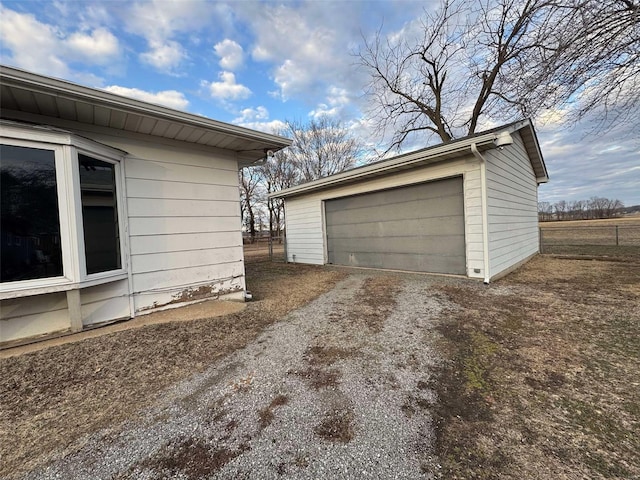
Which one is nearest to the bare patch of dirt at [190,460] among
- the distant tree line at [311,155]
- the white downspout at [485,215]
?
the white downspout at [485,215]

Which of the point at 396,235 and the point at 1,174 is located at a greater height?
the point at 1,174

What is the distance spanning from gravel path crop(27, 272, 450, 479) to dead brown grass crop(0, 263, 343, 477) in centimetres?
20

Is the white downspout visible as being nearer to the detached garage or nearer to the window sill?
the detached garage

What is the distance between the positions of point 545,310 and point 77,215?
6.13m

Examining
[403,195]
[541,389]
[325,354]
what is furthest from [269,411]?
[403,195]

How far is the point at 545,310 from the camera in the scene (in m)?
3.85

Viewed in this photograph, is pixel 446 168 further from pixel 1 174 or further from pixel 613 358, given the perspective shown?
pixel 1 174

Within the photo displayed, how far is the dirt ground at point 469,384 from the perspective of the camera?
1.50 meters

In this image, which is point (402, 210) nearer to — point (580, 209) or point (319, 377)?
point (319, 377)

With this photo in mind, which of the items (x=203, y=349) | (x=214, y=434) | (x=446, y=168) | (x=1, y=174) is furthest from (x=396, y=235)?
(x=1, y=174)

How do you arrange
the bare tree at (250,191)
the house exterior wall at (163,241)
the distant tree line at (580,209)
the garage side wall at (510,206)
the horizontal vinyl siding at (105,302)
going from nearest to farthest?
the house exterior wall at (163,241), the horizontal vinyl siding at (105,302), the garage side wall at (510,206), the bare tree at (250,191), the distant tree line at (580,209)

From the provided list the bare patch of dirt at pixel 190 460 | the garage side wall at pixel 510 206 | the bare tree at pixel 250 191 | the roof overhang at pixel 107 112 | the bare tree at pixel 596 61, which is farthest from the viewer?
the bare tree at pixel 250 191

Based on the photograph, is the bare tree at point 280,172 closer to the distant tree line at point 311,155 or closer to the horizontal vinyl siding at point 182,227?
the distant tree line at point 311,155

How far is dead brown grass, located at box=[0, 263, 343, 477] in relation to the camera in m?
1.69
